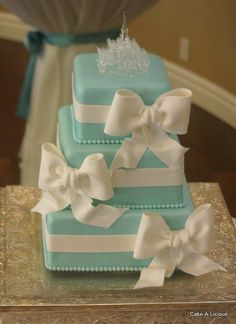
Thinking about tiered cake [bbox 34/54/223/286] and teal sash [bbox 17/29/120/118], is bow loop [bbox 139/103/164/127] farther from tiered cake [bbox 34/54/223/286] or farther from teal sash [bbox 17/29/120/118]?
teal sash [bbox 17/29/120/118]

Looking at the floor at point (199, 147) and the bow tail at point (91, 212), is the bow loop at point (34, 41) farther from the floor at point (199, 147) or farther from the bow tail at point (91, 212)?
the bow tail at point (91, 212)

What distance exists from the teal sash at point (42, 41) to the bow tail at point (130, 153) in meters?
0.92

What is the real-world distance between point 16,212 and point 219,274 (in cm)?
39

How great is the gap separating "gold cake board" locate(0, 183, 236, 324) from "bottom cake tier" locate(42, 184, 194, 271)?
0.05ft

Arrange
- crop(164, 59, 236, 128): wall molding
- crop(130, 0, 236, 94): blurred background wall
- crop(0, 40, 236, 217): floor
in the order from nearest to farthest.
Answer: crop(0, 40, 236, 217): floor → crop(130, 0, 236, 94): blurred background wall → crop(164, 59, 236, 128): wall molding

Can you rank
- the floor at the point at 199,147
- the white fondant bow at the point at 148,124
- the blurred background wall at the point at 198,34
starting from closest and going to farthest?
the white fondant bow at the point at 148,124 → the floor at the point at 199,147 → the blurred background wall at the point at 198,34

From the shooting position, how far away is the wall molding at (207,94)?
119 inches

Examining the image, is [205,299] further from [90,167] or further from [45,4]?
[45,4]

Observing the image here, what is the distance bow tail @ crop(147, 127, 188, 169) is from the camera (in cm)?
113

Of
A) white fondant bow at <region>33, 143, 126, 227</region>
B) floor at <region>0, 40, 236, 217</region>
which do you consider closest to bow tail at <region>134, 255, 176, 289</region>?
white fondant bow at <region>33, 143, 126, 227</region>

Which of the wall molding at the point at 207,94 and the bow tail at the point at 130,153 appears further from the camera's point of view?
the wall molding at the point at 207,94

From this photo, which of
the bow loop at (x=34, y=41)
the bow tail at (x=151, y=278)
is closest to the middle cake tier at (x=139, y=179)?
the bow tail at (x=151, y=278)

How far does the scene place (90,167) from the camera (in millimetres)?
1111

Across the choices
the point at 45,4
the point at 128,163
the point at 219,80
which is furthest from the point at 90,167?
the point at 219,80
